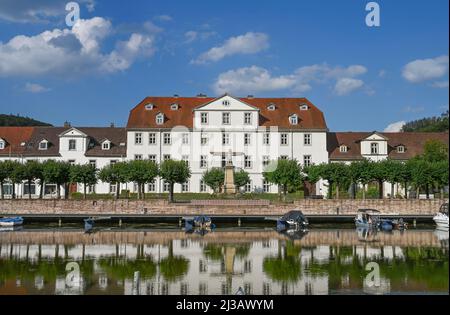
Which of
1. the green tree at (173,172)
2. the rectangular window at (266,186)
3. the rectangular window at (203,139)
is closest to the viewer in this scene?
Result: the green tree at (173,172)

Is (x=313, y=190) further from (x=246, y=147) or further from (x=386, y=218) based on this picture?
(x=386, y=218)

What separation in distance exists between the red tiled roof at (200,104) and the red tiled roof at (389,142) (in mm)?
3568

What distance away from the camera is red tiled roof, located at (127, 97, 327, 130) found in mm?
60281

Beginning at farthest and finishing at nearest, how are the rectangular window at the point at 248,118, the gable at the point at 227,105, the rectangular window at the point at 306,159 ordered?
1. the rectangular window at the point at 306,159
2. the rectangular window at the point at 248,118
3. the gable at the point at 227,105

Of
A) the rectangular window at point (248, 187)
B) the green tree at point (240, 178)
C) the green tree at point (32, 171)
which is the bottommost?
the rectangular window at point (248, 187)

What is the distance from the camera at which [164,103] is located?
63156 millimetres

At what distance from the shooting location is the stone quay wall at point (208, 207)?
149 ft

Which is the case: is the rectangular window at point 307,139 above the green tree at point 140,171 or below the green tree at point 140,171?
above

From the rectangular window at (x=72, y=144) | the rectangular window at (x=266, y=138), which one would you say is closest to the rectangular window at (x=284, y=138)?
the rectangular window at (x=266, y=138)

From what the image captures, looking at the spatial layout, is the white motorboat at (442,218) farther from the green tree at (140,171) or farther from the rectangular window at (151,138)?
the rectangular window at (151,138)

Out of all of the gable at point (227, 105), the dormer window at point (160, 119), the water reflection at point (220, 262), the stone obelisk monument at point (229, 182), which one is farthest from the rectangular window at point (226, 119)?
the water reflection at point (220, 262)

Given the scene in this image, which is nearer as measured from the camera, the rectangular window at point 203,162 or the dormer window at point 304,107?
the rectangular window at point 203,162

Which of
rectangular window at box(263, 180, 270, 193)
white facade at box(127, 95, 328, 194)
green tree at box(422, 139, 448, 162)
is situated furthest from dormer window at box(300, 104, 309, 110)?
green tree at box(422, 139, 448, 162)

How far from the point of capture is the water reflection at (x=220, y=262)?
20.1 meters
